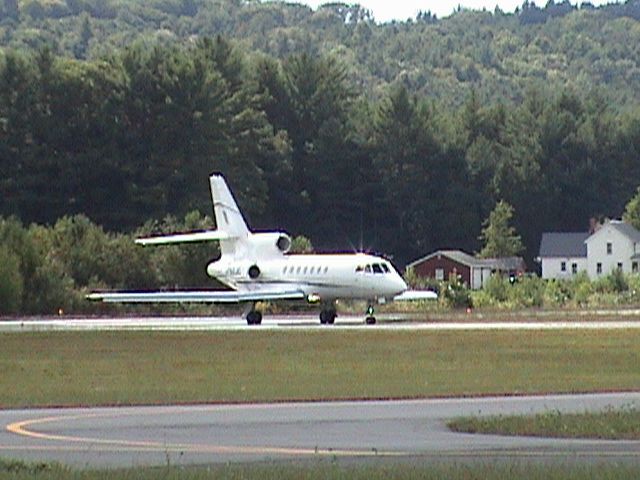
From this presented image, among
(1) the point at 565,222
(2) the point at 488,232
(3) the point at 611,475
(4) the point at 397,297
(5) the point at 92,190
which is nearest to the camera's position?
(3) the point at 611,475

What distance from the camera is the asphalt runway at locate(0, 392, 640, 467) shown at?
69.1 feet

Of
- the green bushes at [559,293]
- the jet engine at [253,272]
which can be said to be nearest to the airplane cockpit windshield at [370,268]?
the jet engine at [253,272]

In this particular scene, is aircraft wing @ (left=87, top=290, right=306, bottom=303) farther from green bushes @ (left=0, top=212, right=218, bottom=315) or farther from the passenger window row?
green bushes @ (left=0, top=212, right=218, bottom=315)

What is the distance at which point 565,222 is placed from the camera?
147625 mm

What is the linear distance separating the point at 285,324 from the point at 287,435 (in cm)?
3859

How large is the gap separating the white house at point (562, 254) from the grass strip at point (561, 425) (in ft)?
389

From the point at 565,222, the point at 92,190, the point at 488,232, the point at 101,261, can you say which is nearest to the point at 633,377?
the point at 101,261

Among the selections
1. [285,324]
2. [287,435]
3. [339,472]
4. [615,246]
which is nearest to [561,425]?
[287,435]

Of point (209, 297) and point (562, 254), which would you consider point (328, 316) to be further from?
point (562, 254)

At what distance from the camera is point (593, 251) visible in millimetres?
141000

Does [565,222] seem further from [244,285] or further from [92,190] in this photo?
[244,285]

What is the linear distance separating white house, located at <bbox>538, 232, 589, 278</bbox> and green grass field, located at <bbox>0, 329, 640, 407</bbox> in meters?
91.3

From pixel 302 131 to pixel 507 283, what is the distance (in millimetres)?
53043

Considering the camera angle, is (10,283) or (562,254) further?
(562,254)
